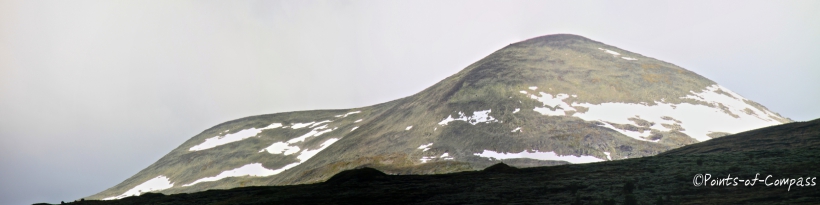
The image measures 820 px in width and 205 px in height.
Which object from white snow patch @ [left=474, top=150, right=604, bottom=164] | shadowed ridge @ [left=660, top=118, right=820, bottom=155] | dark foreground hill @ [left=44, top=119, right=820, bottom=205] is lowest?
dark foreground hill @ [left=44, top=119, right=820, bottom=205]

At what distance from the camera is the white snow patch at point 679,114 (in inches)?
6555

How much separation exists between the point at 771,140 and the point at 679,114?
119768mm

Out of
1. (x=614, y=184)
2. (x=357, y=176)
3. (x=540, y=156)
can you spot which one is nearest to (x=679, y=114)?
(x=540, y=156)

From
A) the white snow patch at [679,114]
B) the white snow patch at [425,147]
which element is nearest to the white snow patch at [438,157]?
the white snow patch at [425,147]

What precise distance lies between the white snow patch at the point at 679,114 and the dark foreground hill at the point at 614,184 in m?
101

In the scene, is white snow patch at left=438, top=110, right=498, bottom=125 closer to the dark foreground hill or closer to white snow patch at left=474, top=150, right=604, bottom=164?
white snow patch at left=474, top=150, right=604, bottom=164

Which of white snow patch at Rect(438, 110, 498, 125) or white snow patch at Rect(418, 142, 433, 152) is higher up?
white snow patch at Rect(438, 110, 498, 125)

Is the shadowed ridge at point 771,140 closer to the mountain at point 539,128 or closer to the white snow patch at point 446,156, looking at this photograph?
the mountain at point 539,128

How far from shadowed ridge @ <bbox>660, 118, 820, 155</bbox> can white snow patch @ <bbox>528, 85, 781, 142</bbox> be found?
3467 inches

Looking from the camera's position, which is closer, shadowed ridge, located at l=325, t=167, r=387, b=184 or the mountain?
shadowed ridge, located at l=325, t=167, r=387, b=184

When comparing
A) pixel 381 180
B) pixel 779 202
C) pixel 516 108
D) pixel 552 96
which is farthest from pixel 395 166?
pixel 779 202

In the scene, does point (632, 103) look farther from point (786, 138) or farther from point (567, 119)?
point (786, 138)

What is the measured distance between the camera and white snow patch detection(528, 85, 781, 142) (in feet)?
546

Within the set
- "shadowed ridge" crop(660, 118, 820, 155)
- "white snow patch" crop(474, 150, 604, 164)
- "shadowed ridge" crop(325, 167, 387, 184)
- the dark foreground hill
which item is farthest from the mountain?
the dark foreground hill
